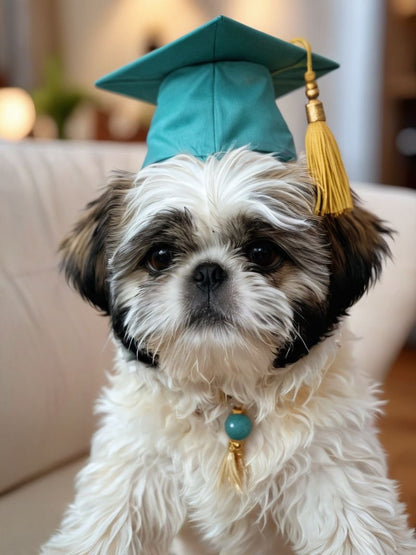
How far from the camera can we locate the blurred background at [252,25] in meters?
4.76

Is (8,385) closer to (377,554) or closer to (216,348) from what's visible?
(216,348)

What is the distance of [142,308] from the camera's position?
42.5 inches

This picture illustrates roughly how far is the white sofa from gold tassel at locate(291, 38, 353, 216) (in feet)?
2.62

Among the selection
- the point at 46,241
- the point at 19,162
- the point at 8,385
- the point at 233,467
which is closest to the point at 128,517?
the point at 233,467

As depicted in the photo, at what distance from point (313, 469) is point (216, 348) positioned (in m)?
0.29

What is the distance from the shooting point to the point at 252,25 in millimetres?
5523

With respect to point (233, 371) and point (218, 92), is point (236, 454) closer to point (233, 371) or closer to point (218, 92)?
point (233, 371)

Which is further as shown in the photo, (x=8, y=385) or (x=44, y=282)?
(x=44, y=282)

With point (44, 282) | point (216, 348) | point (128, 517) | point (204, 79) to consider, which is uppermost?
point (204, 79)

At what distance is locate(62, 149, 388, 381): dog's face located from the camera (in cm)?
105

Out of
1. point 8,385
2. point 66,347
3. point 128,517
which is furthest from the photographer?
point 66,347

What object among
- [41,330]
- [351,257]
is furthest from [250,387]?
[41,330]

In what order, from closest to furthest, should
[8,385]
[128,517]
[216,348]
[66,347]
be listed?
[216,348] < [128,517] < [8,385] < [66,347]

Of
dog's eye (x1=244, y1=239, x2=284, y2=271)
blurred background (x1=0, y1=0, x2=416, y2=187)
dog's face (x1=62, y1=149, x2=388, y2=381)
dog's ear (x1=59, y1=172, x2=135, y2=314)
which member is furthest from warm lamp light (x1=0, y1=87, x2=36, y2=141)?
dog's eye (x1=244, y1=239, x2=284, y2=271)
